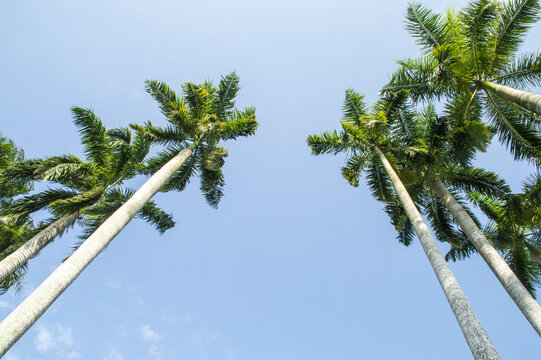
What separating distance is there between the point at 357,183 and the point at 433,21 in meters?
7.39

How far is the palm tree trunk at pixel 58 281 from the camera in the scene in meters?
5.93

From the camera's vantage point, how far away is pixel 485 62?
482 inches

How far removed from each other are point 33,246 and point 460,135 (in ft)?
53.7

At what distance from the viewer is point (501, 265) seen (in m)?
9.74

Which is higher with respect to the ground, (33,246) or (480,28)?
(480,28)

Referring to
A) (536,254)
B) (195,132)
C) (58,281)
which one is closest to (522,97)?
(536,254)

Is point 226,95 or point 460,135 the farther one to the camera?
point 226,95

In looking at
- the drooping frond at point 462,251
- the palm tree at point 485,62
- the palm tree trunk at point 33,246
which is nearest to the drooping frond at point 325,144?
the palm tree at point 485,62

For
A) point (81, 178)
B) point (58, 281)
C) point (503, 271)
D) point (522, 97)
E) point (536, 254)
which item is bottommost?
point (58, 281)

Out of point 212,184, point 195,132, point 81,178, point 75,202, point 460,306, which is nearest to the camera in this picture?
point 460,306

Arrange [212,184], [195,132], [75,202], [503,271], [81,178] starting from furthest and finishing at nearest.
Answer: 1. [212,184]
2. [195,132]
3. [81,178]
4. [75,202]
5. [503,271]

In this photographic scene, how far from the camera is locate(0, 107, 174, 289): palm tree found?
12078 millimetres

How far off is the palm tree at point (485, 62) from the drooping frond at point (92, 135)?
535 inches

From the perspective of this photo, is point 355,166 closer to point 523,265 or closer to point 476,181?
point 476,181
